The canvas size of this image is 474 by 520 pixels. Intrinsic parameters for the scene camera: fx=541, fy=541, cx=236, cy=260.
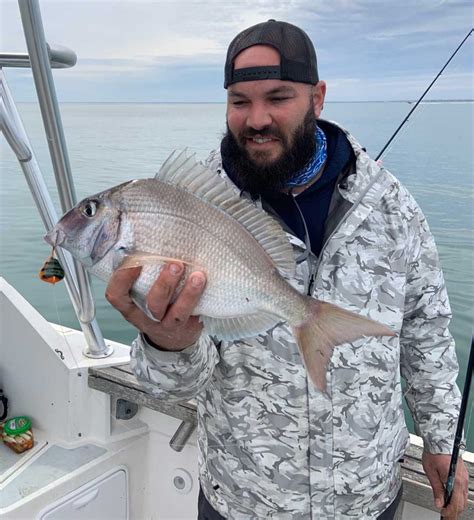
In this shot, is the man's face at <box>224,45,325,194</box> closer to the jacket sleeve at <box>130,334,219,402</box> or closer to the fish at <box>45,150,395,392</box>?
the fish at <box>45,150,395,392</box>

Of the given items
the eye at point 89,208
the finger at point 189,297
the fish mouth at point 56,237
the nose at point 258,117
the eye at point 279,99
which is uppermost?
the eye at point 279,99

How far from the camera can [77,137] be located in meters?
30.8

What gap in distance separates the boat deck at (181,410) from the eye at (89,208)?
1.38 metres

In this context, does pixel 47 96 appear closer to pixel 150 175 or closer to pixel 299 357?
pixel 299 357

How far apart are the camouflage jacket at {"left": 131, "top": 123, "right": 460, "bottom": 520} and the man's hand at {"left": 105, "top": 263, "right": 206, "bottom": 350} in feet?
0.55

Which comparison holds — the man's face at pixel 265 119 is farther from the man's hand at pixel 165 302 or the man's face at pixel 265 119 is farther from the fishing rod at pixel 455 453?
the fishing rod at pixel 455 453

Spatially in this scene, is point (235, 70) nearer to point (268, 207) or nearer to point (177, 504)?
point (268, 207)

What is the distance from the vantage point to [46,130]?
2.12 meters

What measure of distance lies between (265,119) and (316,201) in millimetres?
325

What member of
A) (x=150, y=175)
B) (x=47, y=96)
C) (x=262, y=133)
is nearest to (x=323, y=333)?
(x=262, y=133)

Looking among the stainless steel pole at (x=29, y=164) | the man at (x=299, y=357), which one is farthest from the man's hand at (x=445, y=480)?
the stainless steel pole at (x=29, y=164)

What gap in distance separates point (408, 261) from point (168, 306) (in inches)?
34.3

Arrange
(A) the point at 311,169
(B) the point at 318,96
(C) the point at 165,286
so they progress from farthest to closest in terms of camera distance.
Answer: (B) the point at 318,96 → (A) the point at 311,169 → (C) the point at 165,286

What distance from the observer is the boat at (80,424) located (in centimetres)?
245
